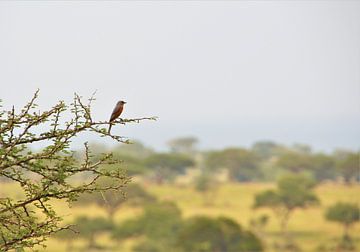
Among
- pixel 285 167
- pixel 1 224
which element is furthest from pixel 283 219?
pixel 1 224

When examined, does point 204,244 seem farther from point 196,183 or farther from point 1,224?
point 1,224

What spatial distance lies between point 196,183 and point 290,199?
1730cm

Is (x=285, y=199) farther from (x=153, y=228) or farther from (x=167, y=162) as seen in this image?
(x=167, y=162)

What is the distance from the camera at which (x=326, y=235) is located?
193 ft

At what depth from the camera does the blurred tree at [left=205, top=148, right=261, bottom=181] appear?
95250mm

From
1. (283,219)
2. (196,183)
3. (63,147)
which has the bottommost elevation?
(63,147)

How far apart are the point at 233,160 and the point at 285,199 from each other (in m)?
35.0

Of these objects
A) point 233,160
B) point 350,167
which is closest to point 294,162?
point 233,160

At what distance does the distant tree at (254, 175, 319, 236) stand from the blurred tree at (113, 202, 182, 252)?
324 inches

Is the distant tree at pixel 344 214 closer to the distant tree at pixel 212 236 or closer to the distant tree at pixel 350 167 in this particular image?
the distant tree at pixel 212 236

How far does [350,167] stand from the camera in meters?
85.2

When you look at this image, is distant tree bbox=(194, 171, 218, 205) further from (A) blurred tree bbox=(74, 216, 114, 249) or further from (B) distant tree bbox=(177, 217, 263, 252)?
(B) distant tree bbox=(177, 217, 263, 252)

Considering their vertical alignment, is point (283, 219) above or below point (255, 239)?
above

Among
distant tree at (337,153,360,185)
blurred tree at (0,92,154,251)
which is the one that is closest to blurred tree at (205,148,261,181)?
distant tree at (337,153,360,185)
